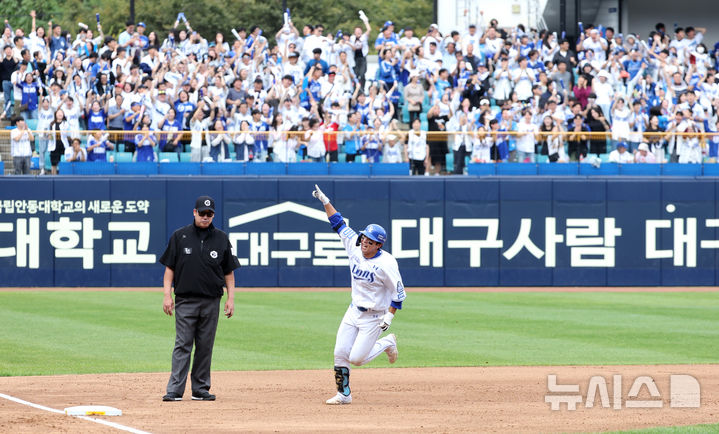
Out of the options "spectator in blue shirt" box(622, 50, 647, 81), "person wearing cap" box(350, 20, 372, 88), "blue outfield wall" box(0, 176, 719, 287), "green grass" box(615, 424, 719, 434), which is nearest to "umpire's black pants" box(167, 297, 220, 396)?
"green grass" box(615, 424, 719, 434)

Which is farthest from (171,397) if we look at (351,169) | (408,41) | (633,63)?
(633,63)

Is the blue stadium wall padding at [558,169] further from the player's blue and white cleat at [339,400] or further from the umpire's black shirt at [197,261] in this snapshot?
the umpire's black shirt at [197,261]

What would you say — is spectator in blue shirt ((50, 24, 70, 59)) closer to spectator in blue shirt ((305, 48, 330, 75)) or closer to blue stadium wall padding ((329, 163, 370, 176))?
spectator in blue shirt ((305, 48, 330, 75))

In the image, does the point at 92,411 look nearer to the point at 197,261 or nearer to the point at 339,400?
the point at 197,261

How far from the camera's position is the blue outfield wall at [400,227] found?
970 inches

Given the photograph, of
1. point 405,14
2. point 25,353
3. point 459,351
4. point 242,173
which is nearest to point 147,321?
point 25,353

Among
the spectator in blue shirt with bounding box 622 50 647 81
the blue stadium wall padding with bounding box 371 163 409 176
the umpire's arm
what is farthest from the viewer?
the spectator in blue shirt with bounding box 622 50 647 81

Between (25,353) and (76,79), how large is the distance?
12.3 meters

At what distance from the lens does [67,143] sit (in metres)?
24.6

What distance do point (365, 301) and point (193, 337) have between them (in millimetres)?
1629

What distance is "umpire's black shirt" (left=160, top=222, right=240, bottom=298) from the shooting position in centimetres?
1046

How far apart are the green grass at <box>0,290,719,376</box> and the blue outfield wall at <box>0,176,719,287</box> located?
5.13 feet

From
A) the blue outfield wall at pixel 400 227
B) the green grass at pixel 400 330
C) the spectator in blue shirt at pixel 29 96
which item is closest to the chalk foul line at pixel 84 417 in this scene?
the green grass at pixel 400 330

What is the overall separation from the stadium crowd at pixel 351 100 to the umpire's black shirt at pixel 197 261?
46.6 ft
